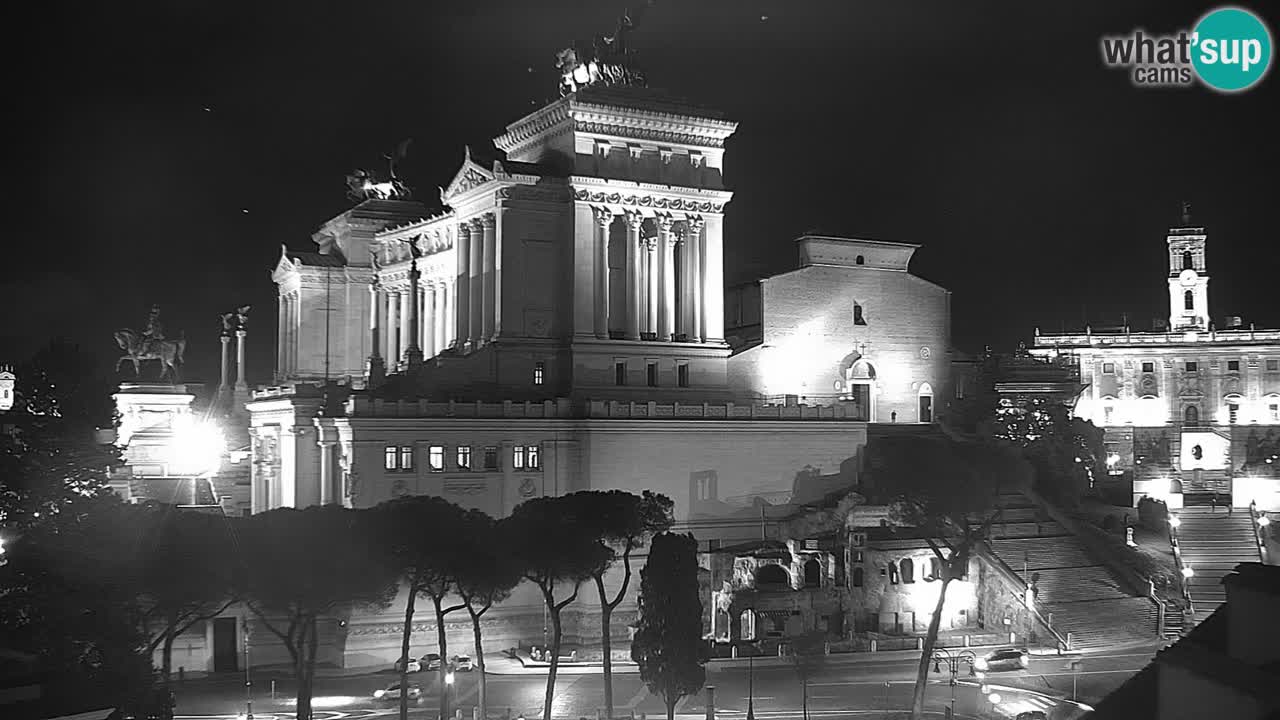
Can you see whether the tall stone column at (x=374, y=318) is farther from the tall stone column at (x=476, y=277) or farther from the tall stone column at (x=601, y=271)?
the tall stone column at (x=601, y=271)

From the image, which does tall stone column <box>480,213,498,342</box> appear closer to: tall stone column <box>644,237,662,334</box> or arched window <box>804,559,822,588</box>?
tall stone column <box>644,237,662,334</box>

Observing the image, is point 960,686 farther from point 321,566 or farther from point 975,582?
point 321,566

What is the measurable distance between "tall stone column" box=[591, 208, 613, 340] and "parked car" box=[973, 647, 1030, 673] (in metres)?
28.9

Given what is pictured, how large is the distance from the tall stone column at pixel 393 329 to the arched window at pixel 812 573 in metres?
40.3

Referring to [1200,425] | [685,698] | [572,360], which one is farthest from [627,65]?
[1200,425]

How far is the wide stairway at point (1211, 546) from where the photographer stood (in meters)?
73.8

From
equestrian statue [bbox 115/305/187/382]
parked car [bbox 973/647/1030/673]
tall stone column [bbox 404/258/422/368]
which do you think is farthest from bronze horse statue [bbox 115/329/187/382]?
parked car [bbox 973/647/1030/673]

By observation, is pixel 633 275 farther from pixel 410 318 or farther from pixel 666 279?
pixel 410 318

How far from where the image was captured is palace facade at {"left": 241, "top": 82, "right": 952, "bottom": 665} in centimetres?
6969

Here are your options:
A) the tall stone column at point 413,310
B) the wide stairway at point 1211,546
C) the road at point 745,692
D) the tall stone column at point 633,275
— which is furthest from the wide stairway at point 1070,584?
the tall stone column at point 413,310

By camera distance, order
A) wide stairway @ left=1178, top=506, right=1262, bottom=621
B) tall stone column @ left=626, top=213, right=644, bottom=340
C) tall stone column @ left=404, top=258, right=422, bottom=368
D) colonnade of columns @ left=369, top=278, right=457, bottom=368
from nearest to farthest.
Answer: wide stairway @ left=1178, top=506, right=1262, bottom=621 < tall stone column @ left=626, top=213, right=644, bottom=340 < tall stone column @ left=404, top=258, right=422, bottom=368 < colonnade of columns @ left=369, top=278, right=457, bottom=368

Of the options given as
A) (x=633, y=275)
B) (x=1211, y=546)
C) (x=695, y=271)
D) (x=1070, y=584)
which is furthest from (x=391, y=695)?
(x=1211, y=546)

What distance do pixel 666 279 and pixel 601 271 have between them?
4.59 meters

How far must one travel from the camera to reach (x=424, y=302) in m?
94.1
